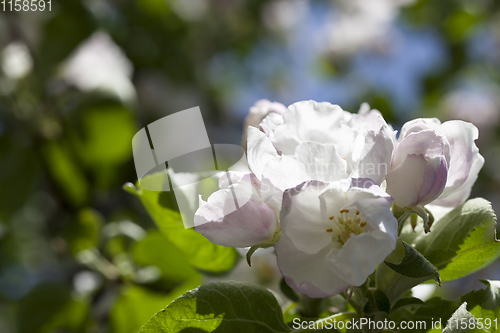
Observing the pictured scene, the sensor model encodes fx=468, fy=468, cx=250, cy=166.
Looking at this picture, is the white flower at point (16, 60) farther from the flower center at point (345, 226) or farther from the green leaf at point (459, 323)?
the green leaf at point (459, 323)

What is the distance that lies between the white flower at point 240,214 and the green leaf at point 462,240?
0.21 m

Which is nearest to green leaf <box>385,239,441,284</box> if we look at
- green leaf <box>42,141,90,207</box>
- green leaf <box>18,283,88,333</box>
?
green leaf <box>18,283,88,333</box>

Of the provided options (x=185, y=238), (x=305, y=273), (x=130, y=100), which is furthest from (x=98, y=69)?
(x=305, y=273)

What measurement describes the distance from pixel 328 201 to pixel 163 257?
2.14 ft

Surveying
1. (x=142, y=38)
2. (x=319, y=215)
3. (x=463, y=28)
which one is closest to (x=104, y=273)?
(x=319, y=215)

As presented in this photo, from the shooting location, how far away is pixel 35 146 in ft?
4.35

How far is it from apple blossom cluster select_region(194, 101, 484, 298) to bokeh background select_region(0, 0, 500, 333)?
1.25ft

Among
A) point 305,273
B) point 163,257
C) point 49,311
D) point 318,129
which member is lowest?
point 49,311

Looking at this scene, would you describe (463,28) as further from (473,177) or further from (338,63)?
(473,177)

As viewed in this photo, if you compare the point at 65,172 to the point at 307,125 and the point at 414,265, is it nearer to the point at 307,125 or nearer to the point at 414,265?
the point at 307,125

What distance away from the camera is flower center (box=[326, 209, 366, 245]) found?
17.8 inches

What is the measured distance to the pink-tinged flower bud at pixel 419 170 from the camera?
449 millimetres

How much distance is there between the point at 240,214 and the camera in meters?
0.45

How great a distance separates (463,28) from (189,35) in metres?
1.21
